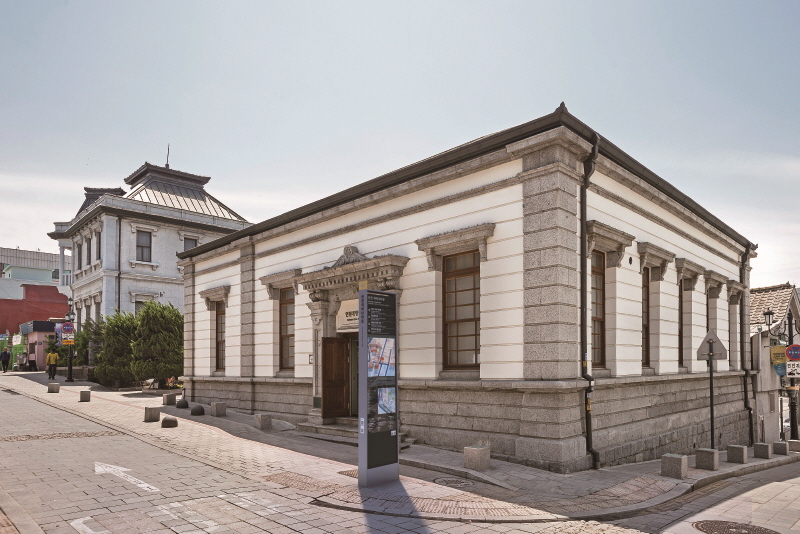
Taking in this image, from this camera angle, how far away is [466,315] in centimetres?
1264

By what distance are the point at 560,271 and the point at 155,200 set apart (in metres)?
33.7

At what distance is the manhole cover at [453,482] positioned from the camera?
9.66 m

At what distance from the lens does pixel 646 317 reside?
1491cm

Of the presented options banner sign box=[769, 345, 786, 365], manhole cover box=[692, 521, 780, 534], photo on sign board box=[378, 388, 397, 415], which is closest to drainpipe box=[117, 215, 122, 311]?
photo on sign board box=[378, 388, 397, 415]

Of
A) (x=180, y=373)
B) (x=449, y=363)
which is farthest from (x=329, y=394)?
(x=180, y=373)

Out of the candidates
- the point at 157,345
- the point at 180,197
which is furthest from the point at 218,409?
the point at 180,197

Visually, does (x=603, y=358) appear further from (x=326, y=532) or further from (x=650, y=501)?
(x=326, y=532)

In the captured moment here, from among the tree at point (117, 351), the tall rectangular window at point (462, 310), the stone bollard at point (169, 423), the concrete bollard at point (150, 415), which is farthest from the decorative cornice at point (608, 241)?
the tree at point (117, 351)

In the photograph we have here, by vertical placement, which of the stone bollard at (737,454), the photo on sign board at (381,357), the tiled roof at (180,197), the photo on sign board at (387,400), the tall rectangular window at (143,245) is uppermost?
the tiled roof at (180,197)

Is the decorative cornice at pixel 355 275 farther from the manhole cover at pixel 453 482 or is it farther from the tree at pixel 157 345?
the tree at pixel 157 345

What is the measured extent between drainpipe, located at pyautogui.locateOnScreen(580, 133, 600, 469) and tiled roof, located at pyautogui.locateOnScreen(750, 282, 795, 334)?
18.0m

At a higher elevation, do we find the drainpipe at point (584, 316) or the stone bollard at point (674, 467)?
the drainpipe at point (584, 316)

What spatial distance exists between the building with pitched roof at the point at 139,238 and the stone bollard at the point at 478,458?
93.4 ft

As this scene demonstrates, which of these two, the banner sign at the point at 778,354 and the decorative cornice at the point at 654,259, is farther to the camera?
the banner sign at the point at 778,354
